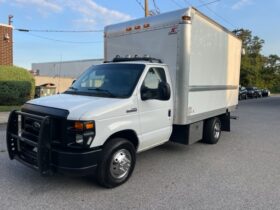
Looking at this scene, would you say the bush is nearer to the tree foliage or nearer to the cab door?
the cab door

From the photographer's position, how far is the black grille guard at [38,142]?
13.4ft

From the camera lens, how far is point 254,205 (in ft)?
13.6

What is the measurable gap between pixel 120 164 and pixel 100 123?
2.98 ft

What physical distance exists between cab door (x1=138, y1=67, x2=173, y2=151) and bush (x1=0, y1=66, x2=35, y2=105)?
13.4 metres

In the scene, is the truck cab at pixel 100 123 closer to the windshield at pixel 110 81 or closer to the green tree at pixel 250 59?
the windshield at pixel 110 81

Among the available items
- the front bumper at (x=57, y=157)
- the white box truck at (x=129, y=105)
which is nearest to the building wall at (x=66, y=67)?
the white box truck at (x=129, y=105)

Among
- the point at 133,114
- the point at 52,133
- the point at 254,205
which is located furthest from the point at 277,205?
the point at 52,133

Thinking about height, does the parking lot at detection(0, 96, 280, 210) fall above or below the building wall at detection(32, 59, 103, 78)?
below

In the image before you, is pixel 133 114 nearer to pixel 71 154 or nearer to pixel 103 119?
pixel 103 119

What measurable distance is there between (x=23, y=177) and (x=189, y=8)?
4.62m

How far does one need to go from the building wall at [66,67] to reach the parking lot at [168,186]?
31.6m

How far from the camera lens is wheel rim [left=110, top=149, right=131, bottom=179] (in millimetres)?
4641

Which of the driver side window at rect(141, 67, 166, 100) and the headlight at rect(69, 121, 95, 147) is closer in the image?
the headlight at rect(69, 121, 95, 147)

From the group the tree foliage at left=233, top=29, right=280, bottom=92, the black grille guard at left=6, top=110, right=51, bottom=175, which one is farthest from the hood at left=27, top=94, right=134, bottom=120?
the tree foliage at left=233, top=29, right=280, bottom=92
